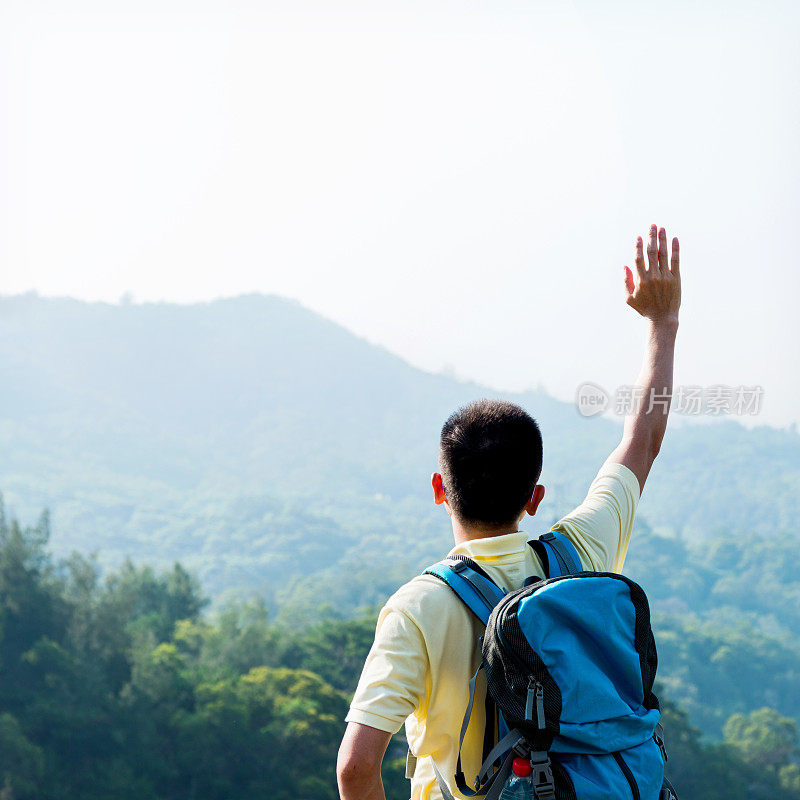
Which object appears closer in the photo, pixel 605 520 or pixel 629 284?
pixel 605 520

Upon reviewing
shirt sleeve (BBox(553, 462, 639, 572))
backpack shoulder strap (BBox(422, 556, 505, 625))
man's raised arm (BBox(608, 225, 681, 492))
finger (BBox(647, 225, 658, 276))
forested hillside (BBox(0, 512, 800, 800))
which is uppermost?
finger (BBox(647, 225, 658, 276))

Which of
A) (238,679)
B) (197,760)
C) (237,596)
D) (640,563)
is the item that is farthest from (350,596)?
(197,760)

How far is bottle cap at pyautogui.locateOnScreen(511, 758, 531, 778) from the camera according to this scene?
102 centimetres

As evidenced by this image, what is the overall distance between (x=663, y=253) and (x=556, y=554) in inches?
24.4

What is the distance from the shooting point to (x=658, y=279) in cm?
155

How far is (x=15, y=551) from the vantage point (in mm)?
26953

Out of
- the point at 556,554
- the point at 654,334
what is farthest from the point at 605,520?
the point at 654,334

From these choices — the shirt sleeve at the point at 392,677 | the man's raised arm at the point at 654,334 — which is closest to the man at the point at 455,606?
the shirt sleeve at the point at 392,677

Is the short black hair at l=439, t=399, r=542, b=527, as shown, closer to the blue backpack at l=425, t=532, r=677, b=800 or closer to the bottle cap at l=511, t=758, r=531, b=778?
the blue backpack at l=425, t=532, r=677, b=800

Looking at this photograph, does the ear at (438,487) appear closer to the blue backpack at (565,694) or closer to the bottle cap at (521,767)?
the blue backpack at (565,694)

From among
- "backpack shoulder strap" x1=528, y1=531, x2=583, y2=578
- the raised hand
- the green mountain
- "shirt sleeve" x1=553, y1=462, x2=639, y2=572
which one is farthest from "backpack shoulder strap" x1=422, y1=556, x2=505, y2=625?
the green mountain

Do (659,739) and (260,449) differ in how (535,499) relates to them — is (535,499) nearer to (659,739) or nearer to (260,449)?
(659,739)

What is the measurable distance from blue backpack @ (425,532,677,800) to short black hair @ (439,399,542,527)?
108 mm

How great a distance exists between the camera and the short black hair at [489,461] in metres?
1.13
